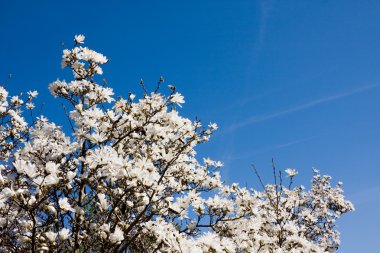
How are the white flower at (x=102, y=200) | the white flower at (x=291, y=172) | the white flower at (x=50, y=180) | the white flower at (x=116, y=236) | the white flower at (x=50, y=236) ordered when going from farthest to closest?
the white flower at (x=291, y=172) < the white flower at (x=102, y=200) < the white flower at (x=50, y=236) < the white flower at (x=116, y=236) < the white flower at (x=50, y=180)

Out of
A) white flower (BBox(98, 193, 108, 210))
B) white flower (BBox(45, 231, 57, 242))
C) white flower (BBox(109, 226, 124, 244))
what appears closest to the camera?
white flower (BBox(109, 226, 124, 244))

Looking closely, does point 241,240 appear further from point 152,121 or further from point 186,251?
point 152,121

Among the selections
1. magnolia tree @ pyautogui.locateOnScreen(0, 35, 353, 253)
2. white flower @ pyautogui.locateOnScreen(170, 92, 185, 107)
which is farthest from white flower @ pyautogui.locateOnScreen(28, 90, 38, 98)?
white flower @ pyautogui.locateOnScreen(170, 92, 185, 107)

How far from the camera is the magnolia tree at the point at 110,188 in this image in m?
4.54

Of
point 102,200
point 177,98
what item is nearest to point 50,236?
point 102,200

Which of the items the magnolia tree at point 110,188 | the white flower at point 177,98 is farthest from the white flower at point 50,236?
the white flower at point 177,98

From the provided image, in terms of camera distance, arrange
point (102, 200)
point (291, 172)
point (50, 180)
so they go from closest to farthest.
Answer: point (50, 180) < point (102, 200) < point (291, 172)

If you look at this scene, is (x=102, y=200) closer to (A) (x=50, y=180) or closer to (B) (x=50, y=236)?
(B) (x=50, y=236)

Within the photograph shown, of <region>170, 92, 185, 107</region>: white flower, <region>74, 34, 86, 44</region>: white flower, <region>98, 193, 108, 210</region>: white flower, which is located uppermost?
<region>74, 34, 86, 44</region>: white flower

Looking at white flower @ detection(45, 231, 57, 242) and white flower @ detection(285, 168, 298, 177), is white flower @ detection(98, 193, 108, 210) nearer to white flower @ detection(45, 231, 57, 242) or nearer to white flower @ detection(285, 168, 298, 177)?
white flower @ detection(45, 231, 57, 242)

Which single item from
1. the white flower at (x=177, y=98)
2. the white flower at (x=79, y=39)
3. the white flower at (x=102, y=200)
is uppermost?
the white flower at (x=79, y=39)

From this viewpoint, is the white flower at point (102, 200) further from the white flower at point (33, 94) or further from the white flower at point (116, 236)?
the white flower at point (33, 94)

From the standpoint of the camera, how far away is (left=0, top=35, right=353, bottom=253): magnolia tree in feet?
14.9

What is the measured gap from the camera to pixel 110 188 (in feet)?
17.3
